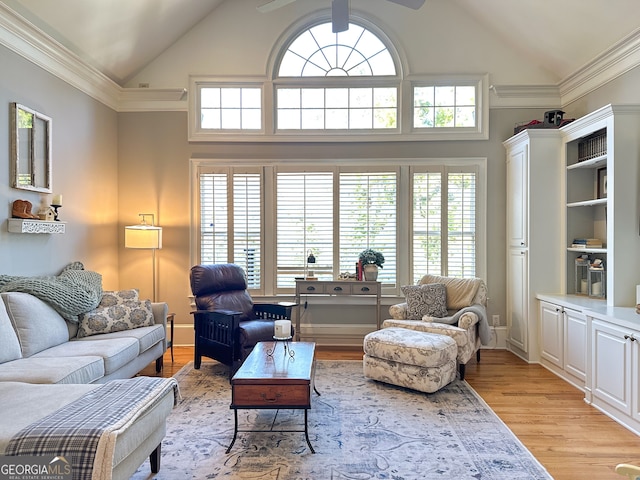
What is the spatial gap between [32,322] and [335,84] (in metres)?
3.99

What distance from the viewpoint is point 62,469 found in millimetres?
1610

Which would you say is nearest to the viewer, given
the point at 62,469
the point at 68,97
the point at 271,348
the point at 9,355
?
the point at 62,469

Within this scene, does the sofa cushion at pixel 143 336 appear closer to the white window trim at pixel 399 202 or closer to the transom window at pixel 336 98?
the white window trim at pixel 399 202

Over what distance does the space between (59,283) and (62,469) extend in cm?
212

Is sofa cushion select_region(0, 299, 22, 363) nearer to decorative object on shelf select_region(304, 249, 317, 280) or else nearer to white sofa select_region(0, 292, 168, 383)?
white sofa select_region(0, 292, 168, 383)

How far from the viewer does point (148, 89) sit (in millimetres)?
4949

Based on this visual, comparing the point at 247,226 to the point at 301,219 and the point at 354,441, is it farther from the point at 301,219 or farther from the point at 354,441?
the point at 354,441

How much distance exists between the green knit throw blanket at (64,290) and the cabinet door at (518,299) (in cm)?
431

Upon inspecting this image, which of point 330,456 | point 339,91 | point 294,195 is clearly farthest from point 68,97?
point 330,456

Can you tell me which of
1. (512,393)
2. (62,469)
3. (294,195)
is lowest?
(512,393)

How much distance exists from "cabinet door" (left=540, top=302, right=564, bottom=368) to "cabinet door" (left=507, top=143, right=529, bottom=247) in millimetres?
763

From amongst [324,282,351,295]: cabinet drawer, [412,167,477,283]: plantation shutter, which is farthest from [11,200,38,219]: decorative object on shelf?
[412,167,477,283]: plantation shutter

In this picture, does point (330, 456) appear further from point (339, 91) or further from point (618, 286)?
point (339, 91)

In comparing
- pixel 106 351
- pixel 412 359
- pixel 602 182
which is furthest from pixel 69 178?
pixel 602 182
